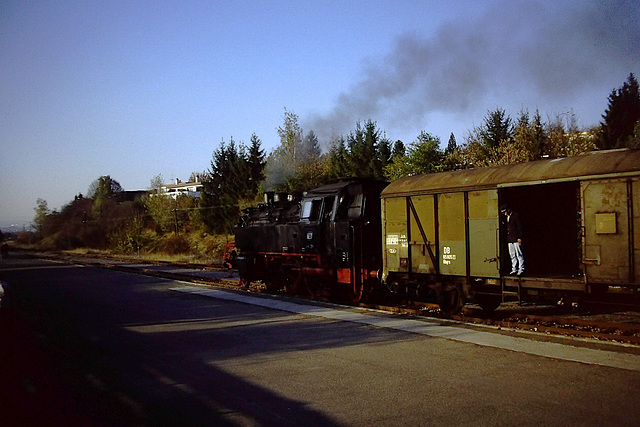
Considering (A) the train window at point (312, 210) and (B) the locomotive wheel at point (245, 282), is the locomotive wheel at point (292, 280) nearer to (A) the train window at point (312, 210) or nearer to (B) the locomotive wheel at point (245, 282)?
(A) the train window at point (312, 210)

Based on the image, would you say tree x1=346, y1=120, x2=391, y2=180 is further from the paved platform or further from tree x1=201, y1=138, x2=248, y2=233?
the paved platform

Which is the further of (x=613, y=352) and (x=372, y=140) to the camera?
(x=372, y=140)

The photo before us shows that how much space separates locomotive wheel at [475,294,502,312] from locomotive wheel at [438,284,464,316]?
41cm

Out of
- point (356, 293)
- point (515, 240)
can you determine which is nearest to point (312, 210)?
point (356, 293)

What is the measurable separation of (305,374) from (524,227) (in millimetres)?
6727

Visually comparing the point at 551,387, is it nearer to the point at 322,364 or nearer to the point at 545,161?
the point at 322,364

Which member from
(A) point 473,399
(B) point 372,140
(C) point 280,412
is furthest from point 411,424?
(B) point 372,140

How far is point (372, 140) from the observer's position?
136 feet

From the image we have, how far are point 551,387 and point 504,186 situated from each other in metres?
4.96

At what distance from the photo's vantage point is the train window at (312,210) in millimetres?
15953

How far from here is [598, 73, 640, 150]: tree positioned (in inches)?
1610

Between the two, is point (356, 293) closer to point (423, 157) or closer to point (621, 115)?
point (423, 157)

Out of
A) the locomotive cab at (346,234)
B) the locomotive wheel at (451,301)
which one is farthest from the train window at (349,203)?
the locomotive wheel at (451,301)

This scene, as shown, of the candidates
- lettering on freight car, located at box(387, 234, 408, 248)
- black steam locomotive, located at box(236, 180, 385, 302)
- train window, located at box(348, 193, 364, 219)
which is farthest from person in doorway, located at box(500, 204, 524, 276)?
train window, located at box(348, 193, 364, 219)
